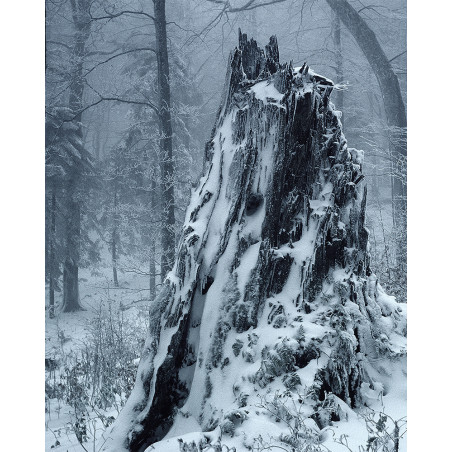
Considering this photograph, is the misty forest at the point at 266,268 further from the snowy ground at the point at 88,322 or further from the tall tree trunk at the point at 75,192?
the snowy ground at the point at 88,322

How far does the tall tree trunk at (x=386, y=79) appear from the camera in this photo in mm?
5375

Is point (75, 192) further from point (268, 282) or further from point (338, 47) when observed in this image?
point (268, 282)

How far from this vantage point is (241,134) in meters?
2.96

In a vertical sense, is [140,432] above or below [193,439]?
below

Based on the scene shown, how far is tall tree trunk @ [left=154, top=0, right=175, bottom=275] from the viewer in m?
6.63

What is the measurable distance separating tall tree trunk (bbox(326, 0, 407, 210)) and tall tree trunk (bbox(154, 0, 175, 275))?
8.61 ft

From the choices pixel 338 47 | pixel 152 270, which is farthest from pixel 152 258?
pixel 338 47

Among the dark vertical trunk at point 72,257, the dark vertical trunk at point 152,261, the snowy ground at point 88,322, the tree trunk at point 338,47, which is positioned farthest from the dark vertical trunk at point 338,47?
the snowy ground at point 88,322

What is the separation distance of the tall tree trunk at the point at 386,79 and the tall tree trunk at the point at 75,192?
3.14 metres

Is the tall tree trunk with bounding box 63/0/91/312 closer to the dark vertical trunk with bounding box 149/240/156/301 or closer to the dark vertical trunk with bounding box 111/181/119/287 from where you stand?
the dark vertical trunk with bounding box 111/181/119/287

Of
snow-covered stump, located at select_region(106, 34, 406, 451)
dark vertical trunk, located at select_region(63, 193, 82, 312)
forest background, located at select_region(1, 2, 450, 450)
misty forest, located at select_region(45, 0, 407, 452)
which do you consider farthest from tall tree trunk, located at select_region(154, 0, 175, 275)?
snow-covered stump, located at select_region(106, 34, 406, 451)

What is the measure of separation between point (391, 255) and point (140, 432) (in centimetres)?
403
